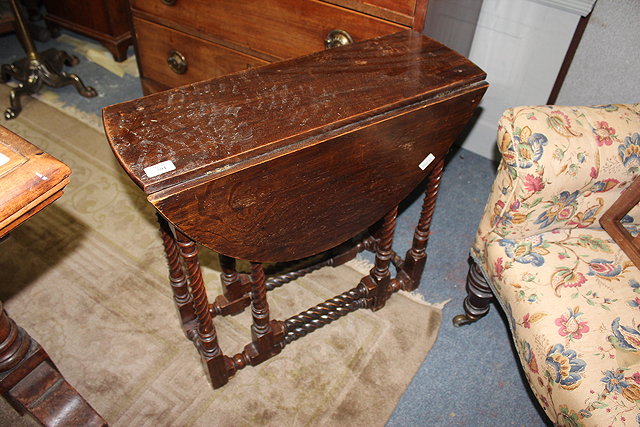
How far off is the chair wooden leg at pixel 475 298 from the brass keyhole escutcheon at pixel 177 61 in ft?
4.45

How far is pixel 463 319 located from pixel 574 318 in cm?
52

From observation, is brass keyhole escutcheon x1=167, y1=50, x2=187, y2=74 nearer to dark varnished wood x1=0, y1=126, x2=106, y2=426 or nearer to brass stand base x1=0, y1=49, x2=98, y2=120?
brass stand base x1=0, y1=49, x2=98, y2=120

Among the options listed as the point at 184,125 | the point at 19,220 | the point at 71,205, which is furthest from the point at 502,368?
the point at 71,205

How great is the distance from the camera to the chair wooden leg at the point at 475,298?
1543mm

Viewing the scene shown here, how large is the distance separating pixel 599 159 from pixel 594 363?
0.49m

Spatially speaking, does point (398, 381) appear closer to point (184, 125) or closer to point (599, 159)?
point (599, 159)

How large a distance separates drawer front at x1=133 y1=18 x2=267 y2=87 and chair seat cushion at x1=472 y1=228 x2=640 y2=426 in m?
1.14

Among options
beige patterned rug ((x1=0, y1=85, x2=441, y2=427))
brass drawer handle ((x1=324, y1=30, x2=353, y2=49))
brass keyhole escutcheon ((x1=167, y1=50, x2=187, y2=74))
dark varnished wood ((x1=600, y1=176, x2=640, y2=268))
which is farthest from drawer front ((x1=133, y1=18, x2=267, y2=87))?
dark varnished wood ((x1=600, y1=176, x2=640, y2=268))

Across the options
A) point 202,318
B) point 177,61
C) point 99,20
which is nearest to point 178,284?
point 202,318

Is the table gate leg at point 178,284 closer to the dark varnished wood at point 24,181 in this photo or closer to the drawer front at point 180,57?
the dark varnished wood at point 24,181

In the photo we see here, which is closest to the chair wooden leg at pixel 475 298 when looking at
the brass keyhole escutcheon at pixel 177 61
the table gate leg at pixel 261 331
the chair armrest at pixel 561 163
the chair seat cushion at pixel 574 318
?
the chair seat cushion at pixel 574 318

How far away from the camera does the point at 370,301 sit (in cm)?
167

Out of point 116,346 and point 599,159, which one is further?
point 116,346

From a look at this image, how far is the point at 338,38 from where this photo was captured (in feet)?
5.17
